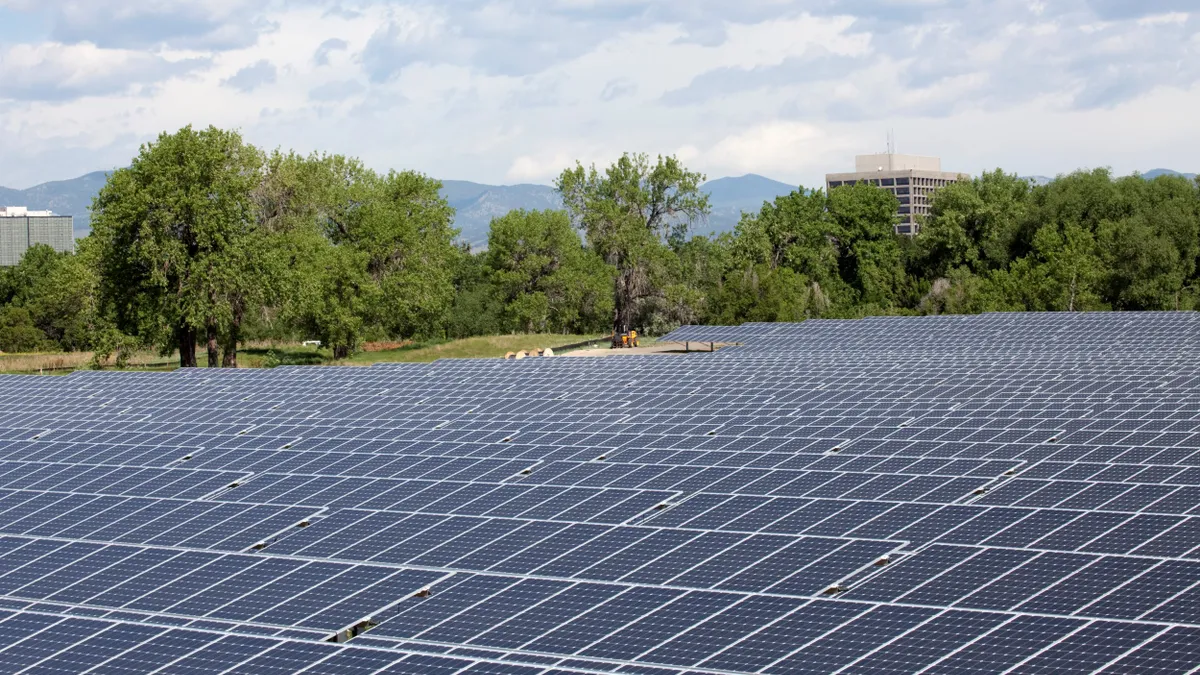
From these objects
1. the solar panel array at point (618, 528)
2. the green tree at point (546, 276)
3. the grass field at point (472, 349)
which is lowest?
the solar panel array at point (618, 528)

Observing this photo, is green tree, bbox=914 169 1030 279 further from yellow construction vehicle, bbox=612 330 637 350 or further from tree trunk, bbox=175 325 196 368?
tree trunk, bbox=175 325 196 368

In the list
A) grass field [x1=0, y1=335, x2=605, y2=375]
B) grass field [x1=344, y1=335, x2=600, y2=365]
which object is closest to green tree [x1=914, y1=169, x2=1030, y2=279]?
grass field [x1=0, y1=335, x2=605, y2=375]

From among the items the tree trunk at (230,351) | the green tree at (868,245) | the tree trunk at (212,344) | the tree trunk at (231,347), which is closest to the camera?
the tree trunk at (212,344)

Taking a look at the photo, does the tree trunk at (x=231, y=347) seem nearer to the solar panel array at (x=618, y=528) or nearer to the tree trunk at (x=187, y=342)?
the tree trunk at (x=187, y=342)

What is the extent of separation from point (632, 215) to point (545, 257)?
27.9ft

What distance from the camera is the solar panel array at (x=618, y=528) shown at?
60.7 ft

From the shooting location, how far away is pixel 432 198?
11038cm

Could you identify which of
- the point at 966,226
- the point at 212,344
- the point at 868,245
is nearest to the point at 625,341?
the point at 212,344

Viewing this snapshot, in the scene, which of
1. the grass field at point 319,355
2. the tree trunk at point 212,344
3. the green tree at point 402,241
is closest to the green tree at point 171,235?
the tree trunk at point 212,344

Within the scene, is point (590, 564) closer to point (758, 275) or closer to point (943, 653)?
point (943, 653)

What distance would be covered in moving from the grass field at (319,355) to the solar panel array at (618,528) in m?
50.0

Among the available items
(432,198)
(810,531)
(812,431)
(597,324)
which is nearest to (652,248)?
(597,324)

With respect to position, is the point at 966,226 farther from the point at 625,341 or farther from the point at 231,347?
the point at 231,347

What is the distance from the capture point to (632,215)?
113 meters
